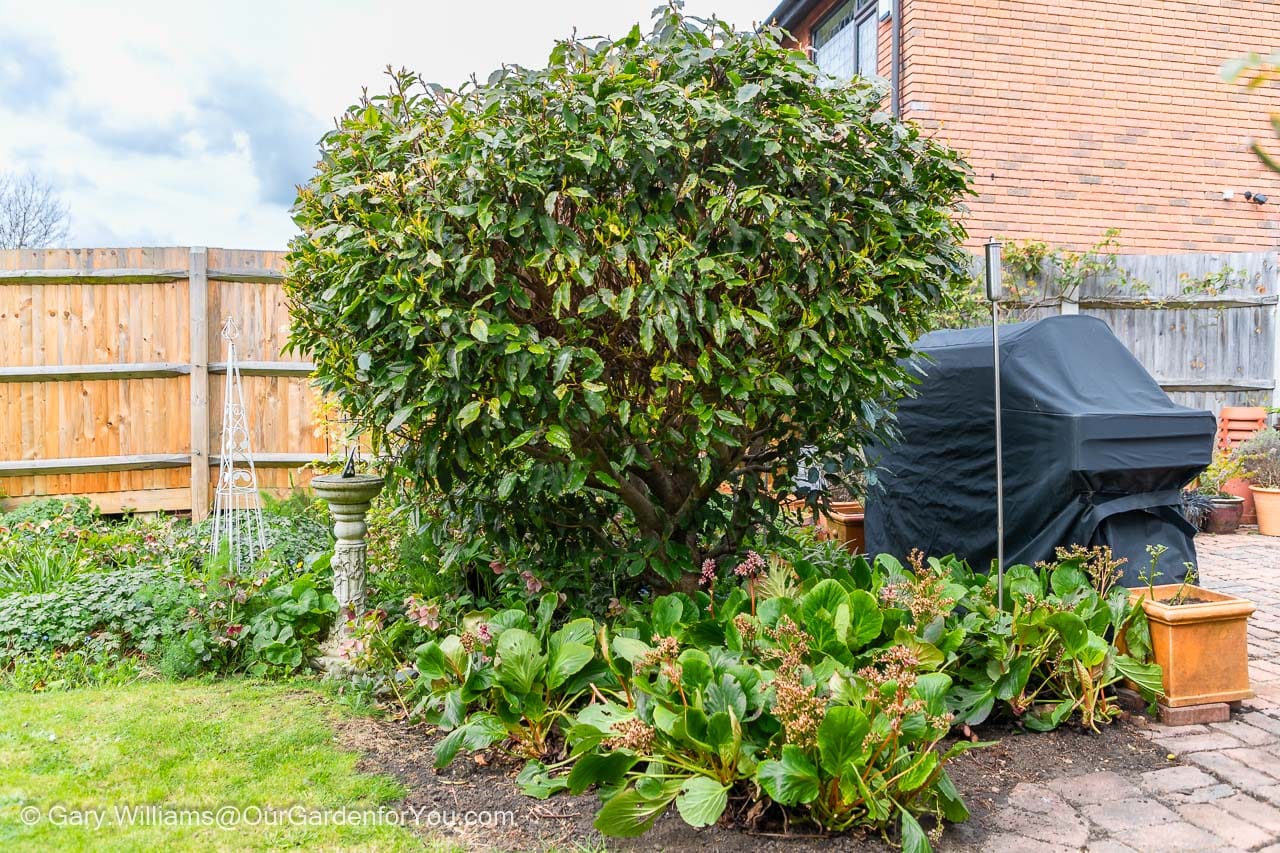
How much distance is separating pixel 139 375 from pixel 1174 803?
740 cm

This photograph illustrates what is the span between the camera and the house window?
32.3ft

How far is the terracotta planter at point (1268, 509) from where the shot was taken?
297 inches

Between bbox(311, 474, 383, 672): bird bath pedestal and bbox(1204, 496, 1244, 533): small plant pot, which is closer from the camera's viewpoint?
bbox(311, 474, 383, 672): bird bath pedestal

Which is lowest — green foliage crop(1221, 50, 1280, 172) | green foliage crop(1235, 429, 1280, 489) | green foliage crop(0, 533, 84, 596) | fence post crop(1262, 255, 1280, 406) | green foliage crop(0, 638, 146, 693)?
green foliage crop(0, 638, 146, 693)

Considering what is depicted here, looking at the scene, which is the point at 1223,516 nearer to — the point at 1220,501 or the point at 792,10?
the point at 1220,501

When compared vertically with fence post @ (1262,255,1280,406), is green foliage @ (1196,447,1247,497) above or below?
below

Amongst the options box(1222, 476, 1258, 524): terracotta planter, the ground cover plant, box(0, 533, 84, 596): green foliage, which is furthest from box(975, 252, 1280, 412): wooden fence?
box(0, 533, 84, 596): green foliage

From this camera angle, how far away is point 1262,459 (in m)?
7.61

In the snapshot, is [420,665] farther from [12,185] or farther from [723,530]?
[12,185]

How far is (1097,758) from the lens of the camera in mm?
2883

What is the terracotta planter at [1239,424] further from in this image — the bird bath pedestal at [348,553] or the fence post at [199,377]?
the fence post at [199,377]

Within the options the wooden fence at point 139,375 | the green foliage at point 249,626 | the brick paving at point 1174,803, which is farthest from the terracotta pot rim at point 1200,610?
the wooden fence at point 139,375

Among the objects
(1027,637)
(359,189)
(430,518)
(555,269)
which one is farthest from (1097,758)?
(359,189)

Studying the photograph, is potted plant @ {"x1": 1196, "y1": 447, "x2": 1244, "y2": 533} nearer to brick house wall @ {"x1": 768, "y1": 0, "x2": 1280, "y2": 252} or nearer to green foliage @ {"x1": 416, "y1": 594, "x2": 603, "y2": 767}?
brick house wall @ {"x1": 768, "y1": 0, "x2": 1280, "y2": 252}
